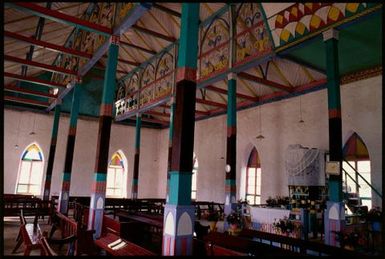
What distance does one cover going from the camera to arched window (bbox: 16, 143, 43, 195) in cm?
1778

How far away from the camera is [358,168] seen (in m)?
11.1

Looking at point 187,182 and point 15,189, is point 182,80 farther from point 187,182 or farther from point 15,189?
point 15,189

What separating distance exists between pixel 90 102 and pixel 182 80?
15849mm

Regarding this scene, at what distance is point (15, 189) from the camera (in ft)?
57.1

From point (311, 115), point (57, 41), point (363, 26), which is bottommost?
point (311, 115)

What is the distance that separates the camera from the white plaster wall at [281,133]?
10.6 metres

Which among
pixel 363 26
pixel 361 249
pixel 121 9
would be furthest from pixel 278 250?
pixel 121 9

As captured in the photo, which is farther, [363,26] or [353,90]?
[353,90]

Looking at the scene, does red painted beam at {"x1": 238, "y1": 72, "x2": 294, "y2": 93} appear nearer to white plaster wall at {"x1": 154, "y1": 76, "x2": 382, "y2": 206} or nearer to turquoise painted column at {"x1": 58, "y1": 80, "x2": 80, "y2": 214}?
white plaster wall at {"x1": 154, "y1": 76, "x2": 382, "y2": 206}

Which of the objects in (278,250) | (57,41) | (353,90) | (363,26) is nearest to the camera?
(278,250)

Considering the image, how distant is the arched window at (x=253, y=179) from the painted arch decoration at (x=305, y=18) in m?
7.56

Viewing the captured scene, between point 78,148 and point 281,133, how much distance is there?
12.5 m

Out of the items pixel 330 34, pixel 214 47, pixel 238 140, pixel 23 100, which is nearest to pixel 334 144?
pixel 330 34

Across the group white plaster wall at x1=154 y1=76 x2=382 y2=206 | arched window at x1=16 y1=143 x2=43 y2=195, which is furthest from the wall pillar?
arched window at x1=16 y1=143 x2=43 y2=195
